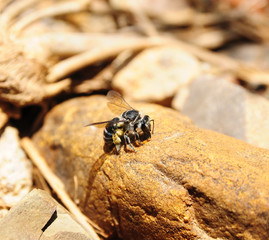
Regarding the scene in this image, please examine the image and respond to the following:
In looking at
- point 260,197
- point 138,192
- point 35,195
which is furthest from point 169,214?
point 35,195

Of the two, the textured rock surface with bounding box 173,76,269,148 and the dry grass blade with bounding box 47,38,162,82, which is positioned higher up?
the dry grass blade with bounding box 47,38,162,82

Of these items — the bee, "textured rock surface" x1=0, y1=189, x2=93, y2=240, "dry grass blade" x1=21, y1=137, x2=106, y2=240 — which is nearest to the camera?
"textured rock surface" x1=0, y1=189, x2=93, y2=240

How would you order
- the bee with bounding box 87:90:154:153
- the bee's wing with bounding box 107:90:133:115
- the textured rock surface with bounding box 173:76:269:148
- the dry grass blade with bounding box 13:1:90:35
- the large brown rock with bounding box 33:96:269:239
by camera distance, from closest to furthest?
the large brown rock with bounding box 33:96:269:239
the bee with bounding box 87:90:154:153
the bee's wing with bounding box 107:90:133:115
the textured rock surface with bounding box 173:76:269:148
the dry grass blade with bounding box 13:1:90:35

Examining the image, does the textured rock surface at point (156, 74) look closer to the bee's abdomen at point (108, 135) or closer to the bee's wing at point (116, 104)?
the bee's wing at point (116, 104)

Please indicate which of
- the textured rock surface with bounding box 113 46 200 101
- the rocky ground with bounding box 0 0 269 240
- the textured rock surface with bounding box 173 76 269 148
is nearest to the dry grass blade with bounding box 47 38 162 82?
the rocky ground with bounding box 0 0 269 240

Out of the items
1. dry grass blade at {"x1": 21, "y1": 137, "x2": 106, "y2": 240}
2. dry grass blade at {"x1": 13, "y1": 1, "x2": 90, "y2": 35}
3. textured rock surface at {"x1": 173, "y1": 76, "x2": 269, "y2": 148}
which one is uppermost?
dry grass blade at {"x1": 13, "y1": 1, "x2": 90, "y2": 35}

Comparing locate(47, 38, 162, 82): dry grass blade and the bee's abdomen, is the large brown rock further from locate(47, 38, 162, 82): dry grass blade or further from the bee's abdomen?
locate(47, 38, 162, 82): dry grass blade

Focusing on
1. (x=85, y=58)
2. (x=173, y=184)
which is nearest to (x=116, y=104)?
(x=173, y=184)

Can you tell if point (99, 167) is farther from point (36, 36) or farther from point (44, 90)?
point (36, 36)
